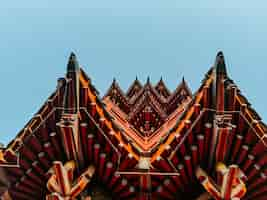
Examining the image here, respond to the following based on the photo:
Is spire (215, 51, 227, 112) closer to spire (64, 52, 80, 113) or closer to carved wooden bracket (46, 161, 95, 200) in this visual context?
spire (64, 52, 80, 113)

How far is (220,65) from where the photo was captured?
50.4 feet

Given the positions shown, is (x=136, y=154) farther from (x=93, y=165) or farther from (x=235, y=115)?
(x=235, y=115)

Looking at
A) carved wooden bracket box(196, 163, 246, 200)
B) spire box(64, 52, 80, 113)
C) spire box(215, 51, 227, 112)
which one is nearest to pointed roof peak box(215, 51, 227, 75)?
spire box(215, 51, 227, 112)

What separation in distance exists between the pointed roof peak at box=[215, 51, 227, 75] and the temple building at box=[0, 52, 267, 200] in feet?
0.08

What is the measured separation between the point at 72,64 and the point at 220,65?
12.2ft

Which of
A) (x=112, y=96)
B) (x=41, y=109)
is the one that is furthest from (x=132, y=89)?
(x=41, y=109)

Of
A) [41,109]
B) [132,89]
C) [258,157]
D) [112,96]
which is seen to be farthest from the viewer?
[132,89]

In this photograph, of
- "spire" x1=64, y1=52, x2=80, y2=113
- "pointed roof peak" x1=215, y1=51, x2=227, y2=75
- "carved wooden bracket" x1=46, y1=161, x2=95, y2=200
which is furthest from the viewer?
"pointed roof peak" x1=215, y1=51, x2=227, y2=75

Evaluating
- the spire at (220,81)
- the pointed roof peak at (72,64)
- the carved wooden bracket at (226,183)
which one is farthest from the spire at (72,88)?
the carved wooden bracket at (226,183)

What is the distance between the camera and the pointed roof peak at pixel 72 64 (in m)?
15.4

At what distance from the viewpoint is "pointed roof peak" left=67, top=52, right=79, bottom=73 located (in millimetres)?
15359

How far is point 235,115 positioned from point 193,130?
43.5 inches

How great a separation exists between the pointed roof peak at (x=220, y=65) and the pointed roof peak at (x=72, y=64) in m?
3.51

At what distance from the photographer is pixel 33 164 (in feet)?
50.9
